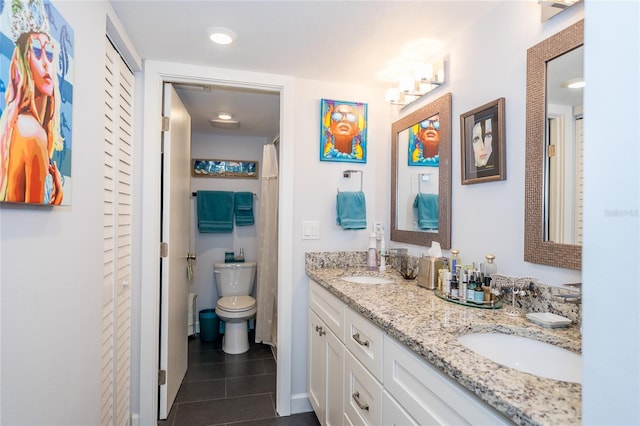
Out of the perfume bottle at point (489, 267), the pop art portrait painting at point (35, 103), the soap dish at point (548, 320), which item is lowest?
the soap dish at point (548, 320)

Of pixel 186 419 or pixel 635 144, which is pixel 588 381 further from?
pixel 186 419

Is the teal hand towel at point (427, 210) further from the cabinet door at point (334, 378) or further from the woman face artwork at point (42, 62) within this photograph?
the woman face artwork at point (42, 62)

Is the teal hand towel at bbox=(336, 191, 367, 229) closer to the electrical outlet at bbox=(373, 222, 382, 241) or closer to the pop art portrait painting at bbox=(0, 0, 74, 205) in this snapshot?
the electrical outlet at bbox=(373, 222, 382, 241)

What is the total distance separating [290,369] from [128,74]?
6.62 ft

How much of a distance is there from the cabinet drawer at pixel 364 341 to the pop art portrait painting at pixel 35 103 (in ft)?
3.57

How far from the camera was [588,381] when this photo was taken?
19.1 inches

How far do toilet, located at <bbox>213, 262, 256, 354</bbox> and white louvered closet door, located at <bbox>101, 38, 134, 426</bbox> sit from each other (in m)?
1.12

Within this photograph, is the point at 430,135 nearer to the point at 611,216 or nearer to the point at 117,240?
the point at 611,216

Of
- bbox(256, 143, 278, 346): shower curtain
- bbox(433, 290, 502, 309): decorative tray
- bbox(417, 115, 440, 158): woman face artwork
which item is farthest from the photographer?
bbox(256, 143, 278, 346): shower curtain

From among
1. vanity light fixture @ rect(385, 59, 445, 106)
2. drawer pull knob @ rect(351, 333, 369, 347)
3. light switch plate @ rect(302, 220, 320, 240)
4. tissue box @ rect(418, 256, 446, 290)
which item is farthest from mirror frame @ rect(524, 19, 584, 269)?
light switch plate @ rect(302, 220, 320, 240)

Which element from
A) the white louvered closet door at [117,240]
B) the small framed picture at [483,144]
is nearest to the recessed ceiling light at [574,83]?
the small framed picture at [483,144]

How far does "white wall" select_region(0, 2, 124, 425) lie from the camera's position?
30.9 inches

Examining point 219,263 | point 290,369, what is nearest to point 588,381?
point 290,369

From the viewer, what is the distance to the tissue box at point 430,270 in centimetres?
156
